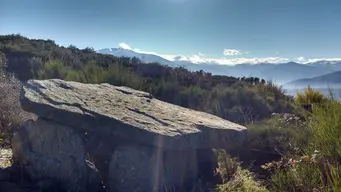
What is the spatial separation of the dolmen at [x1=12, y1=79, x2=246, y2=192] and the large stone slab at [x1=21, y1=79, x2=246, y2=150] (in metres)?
0.01

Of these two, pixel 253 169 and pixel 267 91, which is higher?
pixel 267 91

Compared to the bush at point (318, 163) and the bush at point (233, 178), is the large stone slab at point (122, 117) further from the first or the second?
the bush at point (318, 163)

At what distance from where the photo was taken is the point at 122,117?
4793mm

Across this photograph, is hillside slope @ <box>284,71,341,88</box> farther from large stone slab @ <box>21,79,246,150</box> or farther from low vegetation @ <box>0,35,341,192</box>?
large stone slab @ <box>21,79,246,150</box>

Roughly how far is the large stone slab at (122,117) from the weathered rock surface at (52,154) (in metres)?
0.23

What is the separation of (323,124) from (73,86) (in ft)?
11.7

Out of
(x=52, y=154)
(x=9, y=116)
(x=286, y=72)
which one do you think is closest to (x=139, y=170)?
(x=52, y=154)

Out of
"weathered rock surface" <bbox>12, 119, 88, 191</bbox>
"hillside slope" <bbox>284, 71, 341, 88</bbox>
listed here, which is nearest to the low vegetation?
"hillside slope" <bbox>284, 71, 341, 88</bbox>

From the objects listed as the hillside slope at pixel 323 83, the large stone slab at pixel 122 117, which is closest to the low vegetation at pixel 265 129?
the hillside slope at pixel 323 83

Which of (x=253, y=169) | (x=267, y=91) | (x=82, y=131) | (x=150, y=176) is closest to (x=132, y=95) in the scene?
(x=82, y=131)

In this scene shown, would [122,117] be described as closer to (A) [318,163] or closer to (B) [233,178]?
(B) [233,178]

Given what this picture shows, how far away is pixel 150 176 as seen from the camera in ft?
15.4

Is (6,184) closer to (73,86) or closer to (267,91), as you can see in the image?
(73,86)

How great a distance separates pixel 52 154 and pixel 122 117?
3.23 feet
